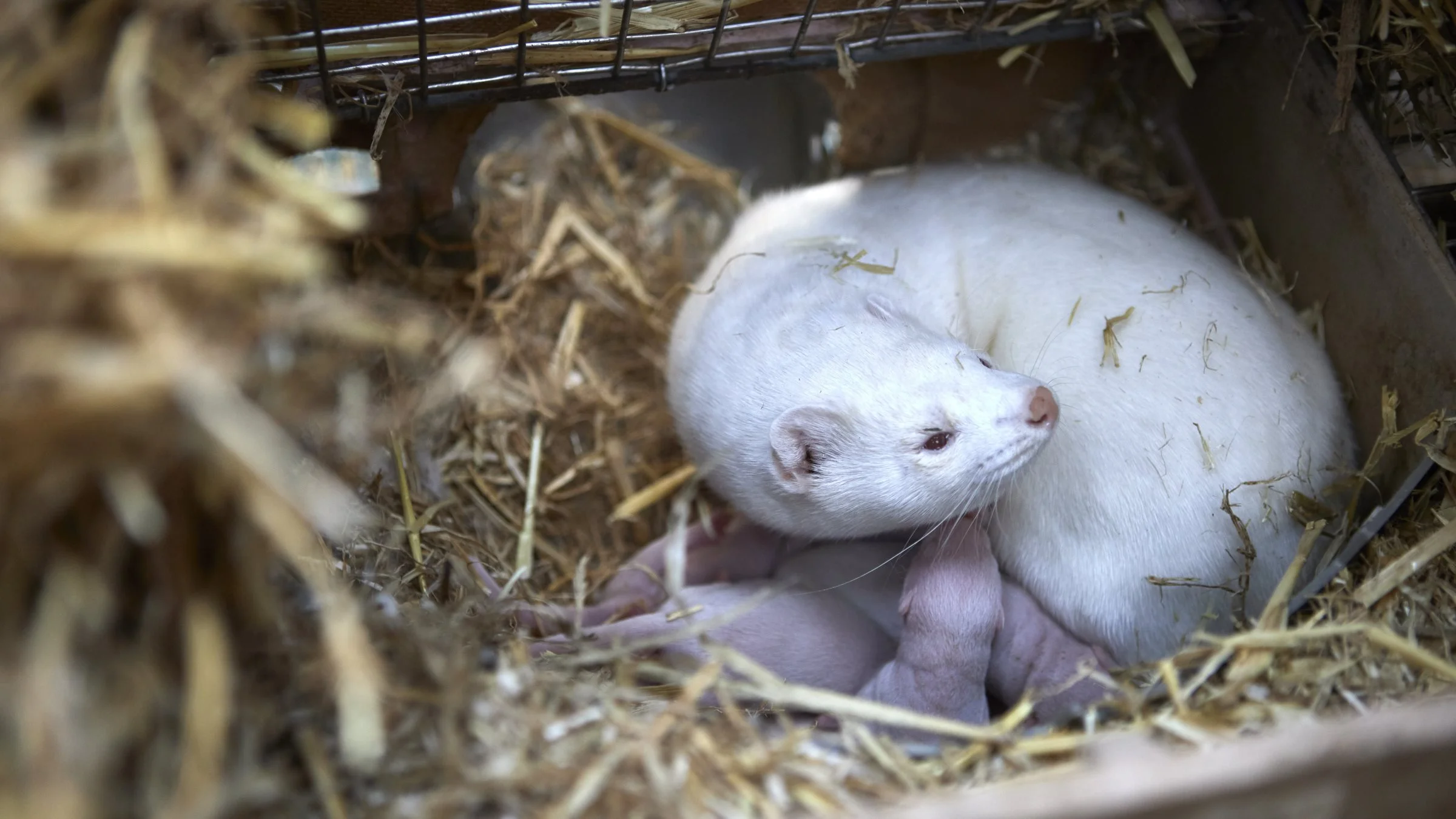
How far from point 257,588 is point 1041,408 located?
1822 millimetres

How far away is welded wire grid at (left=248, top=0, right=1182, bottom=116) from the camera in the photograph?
2.87 metres

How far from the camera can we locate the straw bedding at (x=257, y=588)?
4.89 ft

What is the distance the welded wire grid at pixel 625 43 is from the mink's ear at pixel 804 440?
1.08m

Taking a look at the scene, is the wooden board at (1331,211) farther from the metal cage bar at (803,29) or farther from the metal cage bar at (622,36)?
the metal cage bar at (622,36)

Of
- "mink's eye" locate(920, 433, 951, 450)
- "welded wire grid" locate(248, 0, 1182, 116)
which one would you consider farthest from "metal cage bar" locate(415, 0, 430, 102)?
"mink's eye" locate(920, 433, 951, 450)

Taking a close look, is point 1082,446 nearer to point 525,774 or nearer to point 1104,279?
point 1104,279

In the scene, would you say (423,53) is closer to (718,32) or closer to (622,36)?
(622,36)

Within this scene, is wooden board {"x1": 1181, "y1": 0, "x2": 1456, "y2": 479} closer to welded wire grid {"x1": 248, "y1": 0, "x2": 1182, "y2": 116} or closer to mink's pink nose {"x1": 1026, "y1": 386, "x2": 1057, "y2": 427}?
welded wire grid {"x1": 248, "y1": 0, "x2": 1182, "y2": 116}

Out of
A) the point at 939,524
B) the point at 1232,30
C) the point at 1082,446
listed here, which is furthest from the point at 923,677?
the point at 1232,30

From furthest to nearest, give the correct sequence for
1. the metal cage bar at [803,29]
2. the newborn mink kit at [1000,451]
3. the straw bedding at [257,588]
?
the metal cage bar at [803,29] → the newborn mink kit at [1000,451] → the straw bedding at [257,588]

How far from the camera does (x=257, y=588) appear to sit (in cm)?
172

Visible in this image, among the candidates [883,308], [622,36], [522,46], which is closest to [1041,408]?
[883,308]

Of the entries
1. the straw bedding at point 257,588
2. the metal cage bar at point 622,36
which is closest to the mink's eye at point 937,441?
the straw bedding at point 257,588

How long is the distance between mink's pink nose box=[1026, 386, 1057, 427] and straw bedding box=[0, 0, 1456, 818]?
60cm
